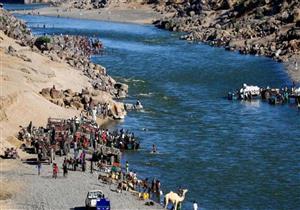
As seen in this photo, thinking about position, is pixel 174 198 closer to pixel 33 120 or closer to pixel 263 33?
pixel 33 120

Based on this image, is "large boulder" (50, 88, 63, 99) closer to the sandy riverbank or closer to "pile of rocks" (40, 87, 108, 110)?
"pile of rocks" (40, 87, 108, 110)

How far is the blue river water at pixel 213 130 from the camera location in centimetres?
6378

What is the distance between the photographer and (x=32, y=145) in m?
71.3

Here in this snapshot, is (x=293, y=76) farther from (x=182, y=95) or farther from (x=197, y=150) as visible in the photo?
(x=197, y=150)

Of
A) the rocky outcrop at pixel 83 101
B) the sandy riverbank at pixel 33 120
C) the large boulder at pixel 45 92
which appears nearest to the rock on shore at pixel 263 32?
the sandy riverbank at pixel 33 120

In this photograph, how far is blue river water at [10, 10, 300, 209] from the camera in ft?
209

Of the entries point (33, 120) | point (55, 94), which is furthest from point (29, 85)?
point (33, 120)

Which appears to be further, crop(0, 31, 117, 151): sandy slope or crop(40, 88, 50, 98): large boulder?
crop(40, 88, 50, 98): large boulder

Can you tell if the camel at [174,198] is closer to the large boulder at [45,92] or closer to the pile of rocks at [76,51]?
the large boulder at [45,92]

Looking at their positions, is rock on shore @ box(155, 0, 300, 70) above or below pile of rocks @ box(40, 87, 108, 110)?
above

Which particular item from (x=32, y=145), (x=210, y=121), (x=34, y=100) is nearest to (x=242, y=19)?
(x=210, y=121)

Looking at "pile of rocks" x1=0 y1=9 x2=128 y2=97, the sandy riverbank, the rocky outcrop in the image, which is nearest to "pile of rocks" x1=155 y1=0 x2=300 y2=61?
"pile of rocks" x1=0 y1=9 x2=128 y2=97

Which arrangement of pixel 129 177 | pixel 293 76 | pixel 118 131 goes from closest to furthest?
1. pixel 129 177
2. pixel 118 131
3. pixel 293 76

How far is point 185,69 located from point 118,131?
55017mm
